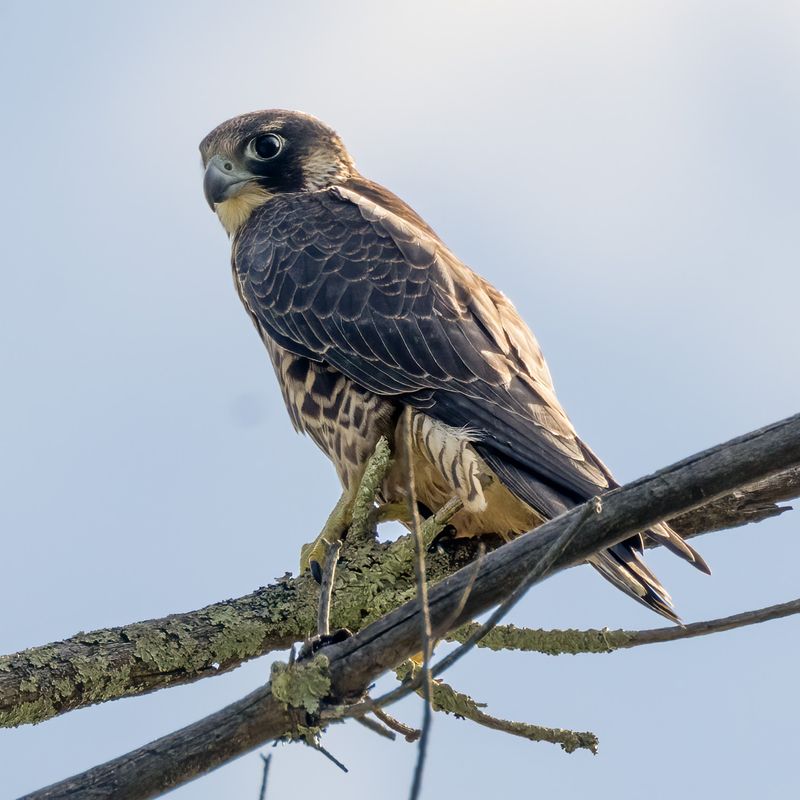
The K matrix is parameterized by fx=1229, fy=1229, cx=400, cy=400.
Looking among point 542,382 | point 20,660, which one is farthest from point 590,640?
point 542,382

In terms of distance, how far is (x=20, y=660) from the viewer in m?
3.54

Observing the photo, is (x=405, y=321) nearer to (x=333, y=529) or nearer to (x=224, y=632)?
(x=333, y=529)


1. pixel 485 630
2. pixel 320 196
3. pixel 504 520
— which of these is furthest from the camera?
pixel 320 196

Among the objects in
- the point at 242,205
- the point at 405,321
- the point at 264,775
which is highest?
the point at 242,205

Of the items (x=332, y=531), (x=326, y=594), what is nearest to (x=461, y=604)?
(x=326, y=594)

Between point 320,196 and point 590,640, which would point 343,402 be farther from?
point 590,640

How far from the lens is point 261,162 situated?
597 cm

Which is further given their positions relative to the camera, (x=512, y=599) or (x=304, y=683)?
(x=304, y=683)

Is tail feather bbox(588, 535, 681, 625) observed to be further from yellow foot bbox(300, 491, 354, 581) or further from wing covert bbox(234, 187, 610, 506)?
yellow foot bbox(300, 491, 354, 581)

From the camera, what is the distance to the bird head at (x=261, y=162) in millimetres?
5879

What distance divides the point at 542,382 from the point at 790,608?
2418 millimetres

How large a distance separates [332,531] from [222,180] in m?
2.05

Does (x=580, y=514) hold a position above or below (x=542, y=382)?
below

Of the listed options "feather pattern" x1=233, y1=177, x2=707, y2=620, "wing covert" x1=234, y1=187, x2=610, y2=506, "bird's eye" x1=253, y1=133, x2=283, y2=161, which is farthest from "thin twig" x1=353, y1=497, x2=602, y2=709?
"bird's eye" x1=253, y1=133, x2=283, y2=161
